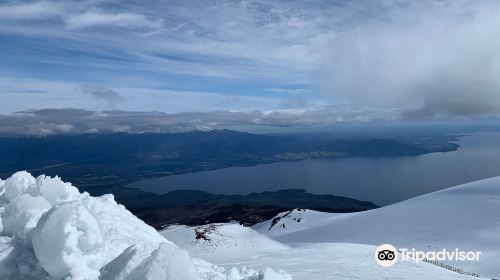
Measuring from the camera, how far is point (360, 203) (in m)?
191

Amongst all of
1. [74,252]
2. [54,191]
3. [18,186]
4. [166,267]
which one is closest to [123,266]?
[166,267]

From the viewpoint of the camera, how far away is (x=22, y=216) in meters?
12.3

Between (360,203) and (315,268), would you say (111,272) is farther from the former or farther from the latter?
(360,203)

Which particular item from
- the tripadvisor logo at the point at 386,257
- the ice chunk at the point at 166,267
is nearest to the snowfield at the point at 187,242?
the ice chunk at the point at 166,267

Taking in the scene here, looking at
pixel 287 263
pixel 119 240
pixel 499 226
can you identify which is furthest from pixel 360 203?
pixel 119 240

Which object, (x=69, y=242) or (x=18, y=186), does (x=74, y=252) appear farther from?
(x=18, y=186)

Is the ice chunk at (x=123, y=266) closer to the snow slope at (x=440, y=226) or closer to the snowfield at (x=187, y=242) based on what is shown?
the snowfield at (x=187, y=242)

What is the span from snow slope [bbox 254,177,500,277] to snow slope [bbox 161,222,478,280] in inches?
335

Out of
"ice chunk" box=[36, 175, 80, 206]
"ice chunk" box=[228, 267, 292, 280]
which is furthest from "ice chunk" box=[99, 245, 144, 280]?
"ice chunk" box=[36, 175, 80, 206]

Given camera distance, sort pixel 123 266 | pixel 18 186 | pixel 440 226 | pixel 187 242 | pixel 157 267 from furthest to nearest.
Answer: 1. pixel 187 242
2. pixel 440 226
3. pixel 18 186
4. pixel 123 266
5. pixel 157 267

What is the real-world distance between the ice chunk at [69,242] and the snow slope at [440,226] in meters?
25.6

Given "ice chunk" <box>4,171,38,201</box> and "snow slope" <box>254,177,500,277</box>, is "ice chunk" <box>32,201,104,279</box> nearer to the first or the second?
"ice chunk" <box>4,171,38,201</box>

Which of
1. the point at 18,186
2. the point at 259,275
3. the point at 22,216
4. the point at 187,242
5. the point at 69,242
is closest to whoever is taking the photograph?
the point at 69,242

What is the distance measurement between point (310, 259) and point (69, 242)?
1720cm
